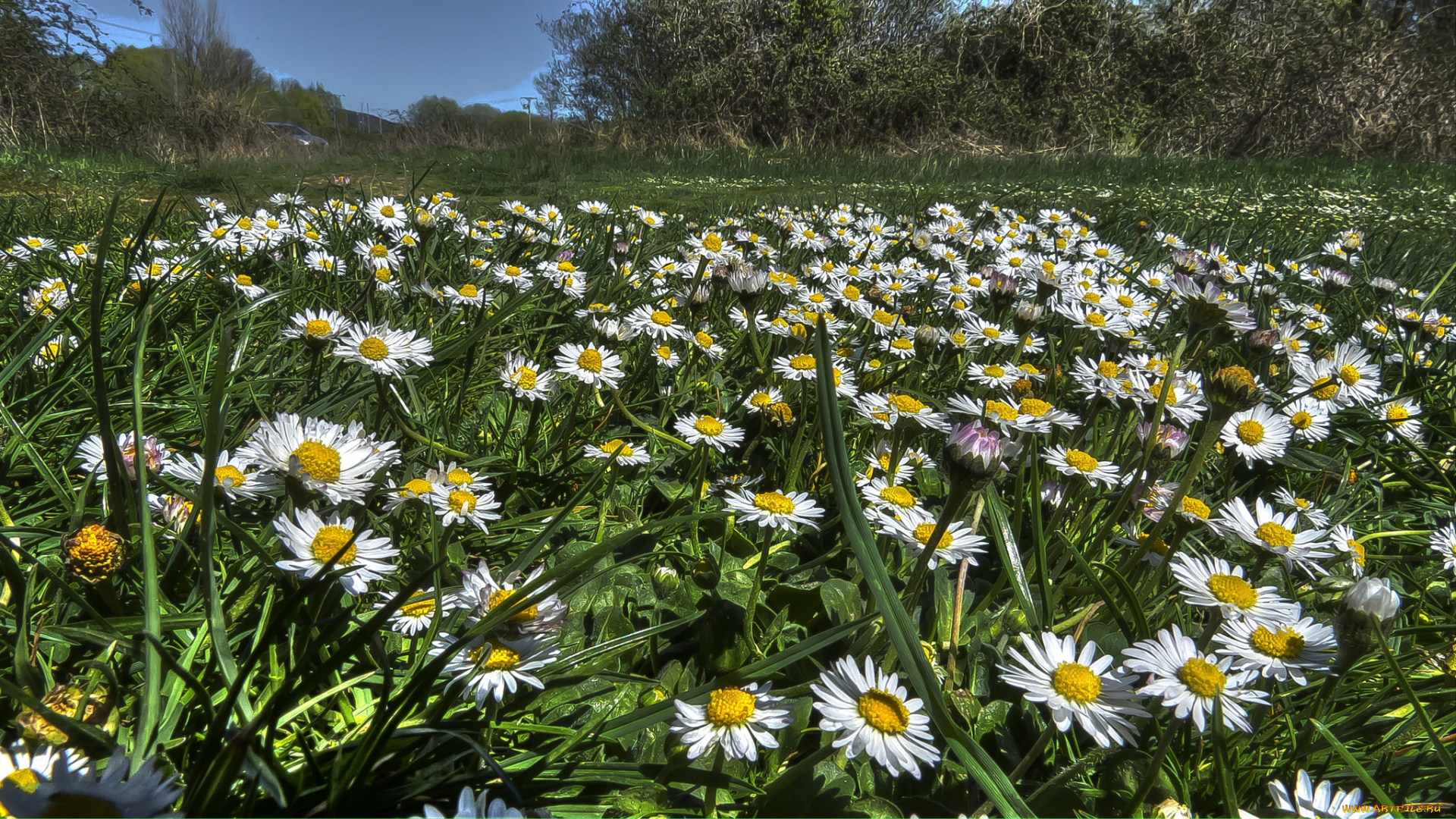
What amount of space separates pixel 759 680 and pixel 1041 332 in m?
1.72

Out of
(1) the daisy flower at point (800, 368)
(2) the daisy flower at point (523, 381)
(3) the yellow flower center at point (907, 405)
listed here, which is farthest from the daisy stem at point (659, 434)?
(3) the yellow flower center at point (907, 405)

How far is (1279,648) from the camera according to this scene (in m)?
0.78

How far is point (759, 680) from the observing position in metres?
0.93

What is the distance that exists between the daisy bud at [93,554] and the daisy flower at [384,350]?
0.42m

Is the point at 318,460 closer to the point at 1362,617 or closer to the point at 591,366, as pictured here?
the point at 591,366

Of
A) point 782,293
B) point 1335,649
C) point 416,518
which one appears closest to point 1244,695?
point 1335,649

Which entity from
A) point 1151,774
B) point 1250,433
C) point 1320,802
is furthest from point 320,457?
point 1250,433

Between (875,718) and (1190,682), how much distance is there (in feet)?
1.04

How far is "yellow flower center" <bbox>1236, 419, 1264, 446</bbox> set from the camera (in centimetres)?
124

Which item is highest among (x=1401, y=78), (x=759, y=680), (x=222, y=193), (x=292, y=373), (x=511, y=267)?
(x=1401, y=78)

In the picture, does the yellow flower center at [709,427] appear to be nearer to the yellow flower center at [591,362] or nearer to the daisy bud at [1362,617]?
the yellow flower center at [591,362]

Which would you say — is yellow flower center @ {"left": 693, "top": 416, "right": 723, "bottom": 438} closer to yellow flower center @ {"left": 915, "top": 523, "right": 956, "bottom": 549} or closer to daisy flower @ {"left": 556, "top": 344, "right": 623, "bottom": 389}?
daisy flower @ {"left": 556, "top": 344, "right": 623, "bottom": 389}

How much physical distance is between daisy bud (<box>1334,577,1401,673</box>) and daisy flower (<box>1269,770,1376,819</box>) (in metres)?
0.15

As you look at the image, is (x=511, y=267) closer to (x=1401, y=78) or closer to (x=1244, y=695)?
(x=1244, y=695)
